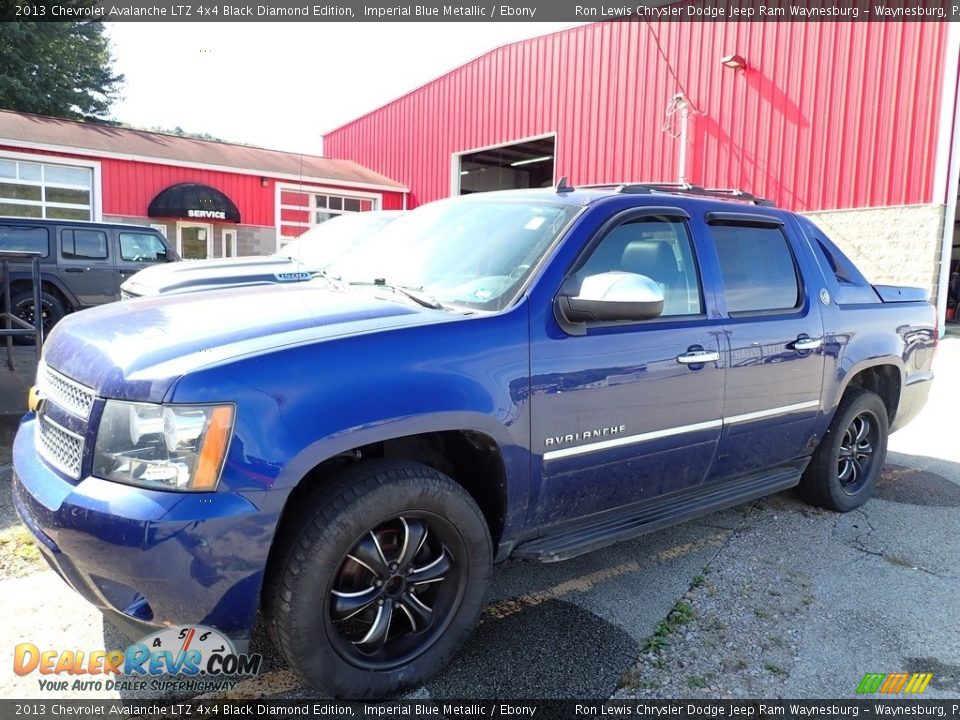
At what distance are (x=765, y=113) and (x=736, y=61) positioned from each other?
1175 millimetres

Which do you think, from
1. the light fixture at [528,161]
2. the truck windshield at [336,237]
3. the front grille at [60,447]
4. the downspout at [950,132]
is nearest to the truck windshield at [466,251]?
the front grille at [60,447]

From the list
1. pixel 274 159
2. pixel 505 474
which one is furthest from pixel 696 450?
pixel 274 159

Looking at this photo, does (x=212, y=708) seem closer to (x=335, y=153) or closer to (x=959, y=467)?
(x=959, y=467)

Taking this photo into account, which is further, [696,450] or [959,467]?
[959,467]

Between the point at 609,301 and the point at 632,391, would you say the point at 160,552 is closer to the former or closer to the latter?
the point at 609,301

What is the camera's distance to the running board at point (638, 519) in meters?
2.77

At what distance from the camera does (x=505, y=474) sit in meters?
2.61

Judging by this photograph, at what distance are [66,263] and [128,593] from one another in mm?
10301

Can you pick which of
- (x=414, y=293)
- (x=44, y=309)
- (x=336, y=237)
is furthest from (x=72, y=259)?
(x=414, y=293)

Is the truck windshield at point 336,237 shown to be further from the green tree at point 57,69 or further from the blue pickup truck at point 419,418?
the green tree at point 57,69

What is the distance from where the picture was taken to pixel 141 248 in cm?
1141

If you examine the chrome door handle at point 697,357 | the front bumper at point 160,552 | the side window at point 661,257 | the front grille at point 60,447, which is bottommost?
the front bumper at point 160,552

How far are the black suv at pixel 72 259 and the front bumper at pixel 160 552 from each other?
934cm

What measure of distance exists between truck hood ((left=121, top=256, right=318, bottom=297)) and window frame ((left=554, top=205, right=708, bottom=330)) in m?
3.29
